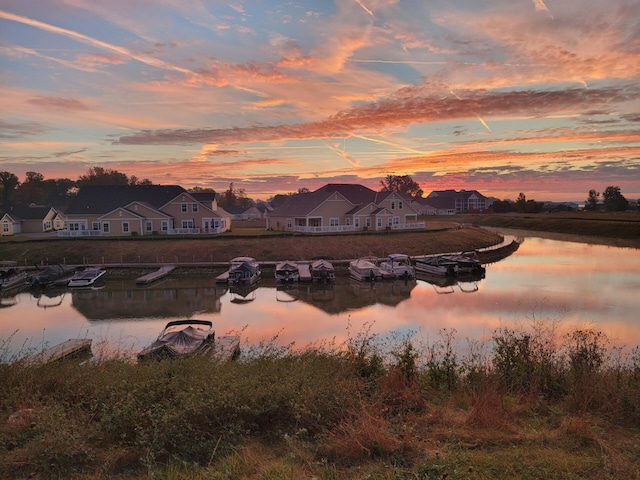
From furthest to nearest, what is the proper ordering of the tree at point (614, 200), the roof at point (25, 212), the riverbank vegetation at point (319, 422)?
the tree at point (614, 200) → the roof at point (25, 212) → the riverbank vegetation at point (319, 422)

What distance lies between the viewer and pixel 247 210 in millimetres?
105312

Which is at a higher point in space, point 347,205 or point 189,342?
point 347,205

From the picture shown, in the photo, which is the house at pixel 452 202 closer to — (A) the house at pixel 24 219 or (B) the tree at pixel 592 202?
(B) the tree at pixel 592 202

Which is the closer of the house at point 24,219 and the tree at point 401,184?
the house at point 24,219

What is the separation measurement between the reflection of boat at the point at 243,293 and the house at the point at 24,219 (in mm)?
49923

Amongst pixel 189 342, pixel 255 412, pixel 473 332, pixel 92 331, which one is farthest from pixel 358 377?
pixel 92 331

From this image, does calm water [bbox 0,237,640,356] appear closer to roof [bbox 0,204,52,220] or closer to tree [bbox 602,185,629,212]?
roof [bbox 0,204,52,220]

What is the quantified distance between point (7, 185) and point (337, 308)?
103003 mm

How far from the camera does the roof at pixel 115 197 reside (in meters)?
52.5

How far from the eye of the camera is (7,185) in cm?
9512

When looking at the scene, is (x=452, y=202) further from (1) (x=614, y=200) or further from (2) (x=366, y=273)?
(2) (x=366, y=273)

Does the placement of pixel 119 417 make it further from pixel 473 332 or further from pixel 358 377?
pixel 473 332

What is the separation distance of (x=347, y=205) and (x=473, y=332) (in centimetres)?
3945

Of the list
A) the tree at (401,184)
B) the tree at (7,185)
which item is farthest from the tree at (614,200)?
the tree at (7,185)
